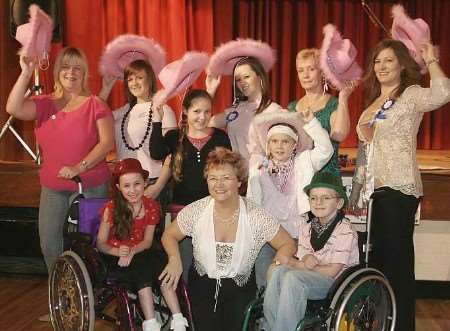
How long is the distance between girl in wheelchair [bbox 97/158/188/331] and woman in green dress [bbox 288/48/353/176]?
0.86 m

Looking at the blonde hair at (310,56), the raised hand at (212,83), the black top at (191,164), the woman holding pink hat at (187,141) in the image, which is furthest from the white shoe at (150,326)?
the blonde hair at (310,56)

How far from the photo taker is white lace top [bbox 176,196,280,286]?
114 inches

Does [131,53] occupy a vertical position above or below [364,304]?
above

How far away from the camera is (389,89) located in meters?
3.02

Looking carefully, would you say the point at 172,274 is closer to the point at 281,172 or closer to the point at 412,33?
the point at 281,172

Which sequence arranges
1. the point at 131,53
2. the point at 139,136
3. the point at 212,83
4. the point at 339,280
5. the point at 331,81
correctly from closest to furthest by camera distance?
the point at 339,280, the point at 331,81, the point at 139,136, the point at 212,83, the point at 131,53

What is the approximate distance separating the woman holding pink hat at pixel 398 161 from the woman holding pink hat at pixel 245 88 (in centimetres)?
59

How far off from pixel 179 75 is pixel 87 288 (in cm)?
112

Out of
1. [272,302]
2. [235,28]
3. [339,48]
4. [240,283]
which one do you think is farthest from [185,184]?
[235,28]

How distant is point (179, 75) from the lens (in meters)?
3.31

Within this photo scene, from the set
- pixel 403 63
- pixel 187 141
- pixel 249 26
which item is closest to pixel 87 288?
pixel 187 141

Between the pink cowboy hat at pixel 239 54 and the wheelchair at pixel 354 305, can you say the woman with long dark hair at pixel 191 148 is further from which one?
the wheelchair at pixel 354 305

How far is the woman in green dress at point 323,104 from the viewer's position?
323 cm

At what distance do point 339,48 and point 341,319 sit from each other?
137cm
